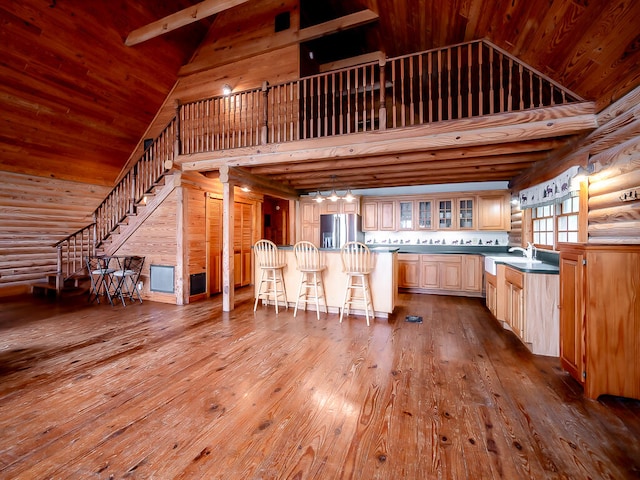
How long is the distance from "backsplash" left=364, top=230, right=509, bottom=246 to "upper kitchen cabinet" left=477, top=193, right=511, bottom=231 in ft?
1.07

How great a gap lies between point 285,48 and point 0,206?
19.8 feet

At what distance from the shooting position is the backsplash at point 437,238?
6.02 m

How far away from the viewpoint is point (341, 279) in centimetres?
448

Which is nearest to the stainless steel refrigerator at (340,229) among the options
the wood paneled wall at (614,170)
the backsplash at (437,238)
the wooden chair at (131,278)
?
the backsplash at (437,238)

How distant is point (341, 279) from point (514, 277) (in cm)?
225

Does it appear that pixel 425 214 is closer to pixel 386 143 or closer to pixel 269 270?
pixel 386 143

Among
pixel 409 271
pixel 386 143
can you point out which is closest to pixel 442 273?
pixel 409 271

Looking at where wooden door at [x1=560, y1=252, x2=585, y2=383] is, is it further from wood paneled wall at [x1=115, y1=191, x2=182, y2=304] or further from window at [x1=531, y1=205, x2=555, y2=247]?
wood paneled wall at [x1=115, y1=191, x2=182, y2=304]

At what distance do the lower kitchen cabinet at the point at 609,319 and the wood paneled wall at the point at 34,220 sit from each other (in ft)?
27.4

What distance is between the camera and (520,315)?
10.2ft

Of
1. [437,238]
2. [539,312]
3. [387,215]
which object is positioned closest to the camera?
[539,312]

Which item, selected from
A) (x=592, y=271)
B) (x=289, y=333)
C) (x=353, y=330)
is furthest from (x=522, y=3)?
(x=289, y=333)

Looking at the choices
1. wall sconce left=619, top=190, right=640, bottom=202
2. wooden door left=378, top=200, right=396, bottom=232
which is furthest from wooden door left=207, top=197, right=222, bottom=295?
wall sconce left=619, top=190, right=640, bottom=202

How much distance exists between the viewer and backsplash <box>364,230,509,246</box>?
6023 millimetres
